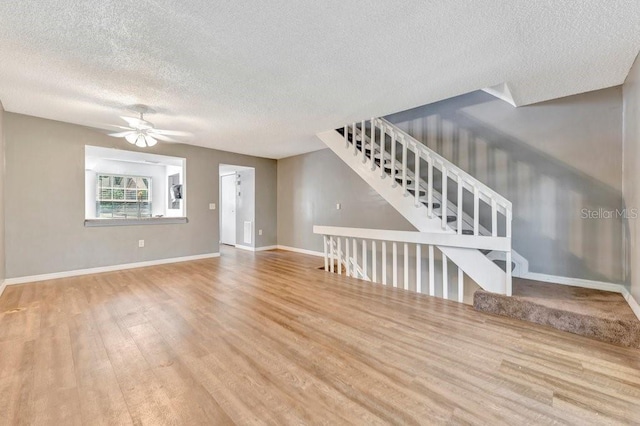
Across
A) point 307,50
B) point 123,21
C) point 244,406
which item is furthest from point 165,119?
point 244,406


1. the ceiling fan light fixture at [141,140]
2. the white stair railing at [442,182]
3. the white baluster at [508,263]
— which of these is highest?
the ceiling fan light fixture at [141,140]

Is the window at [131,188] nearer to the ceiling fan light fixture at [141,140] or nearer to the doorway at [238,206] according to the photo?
the doorway at [238,206]

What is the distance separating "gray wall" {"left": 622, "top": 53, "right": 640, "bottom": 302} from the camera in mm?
2199

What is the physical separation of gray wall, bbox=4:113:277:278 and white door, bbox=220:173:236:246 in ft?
6.86

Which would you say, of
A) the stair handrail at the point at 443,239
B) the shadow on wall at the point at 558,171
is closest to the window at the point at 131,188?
the stair handrail at the point at 443,239

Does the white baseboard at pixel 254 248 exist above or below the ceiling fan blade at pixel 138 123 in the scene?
below

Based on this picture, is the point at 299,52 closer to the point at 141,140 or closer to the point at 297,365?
the point at 297,365

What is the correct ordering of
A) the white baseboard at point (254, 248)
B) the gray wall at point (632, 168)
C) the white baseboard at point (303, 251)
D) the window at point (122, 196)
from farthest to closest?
1. the window at point (122, 196)
2. the white baseboard at point (254, 248)
3. the white baseboard at point (303, 251)
4. the gray wall at point (632, 168)

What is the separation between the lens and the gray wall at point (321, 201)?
500 centimetres

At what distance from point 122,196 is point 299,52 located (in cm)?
765

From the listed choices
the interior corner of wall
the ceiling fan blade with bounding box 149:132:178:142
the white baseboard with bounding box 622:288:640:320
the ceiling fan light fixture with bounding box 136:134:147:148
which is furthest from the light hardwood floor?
the ceiling fan blade with bounding box 149:132:178:142

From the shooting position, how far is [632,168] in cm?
238

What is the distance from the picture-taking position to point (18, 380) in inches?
63.3

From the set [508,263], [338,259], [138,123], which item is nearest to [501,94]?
[508,263]
